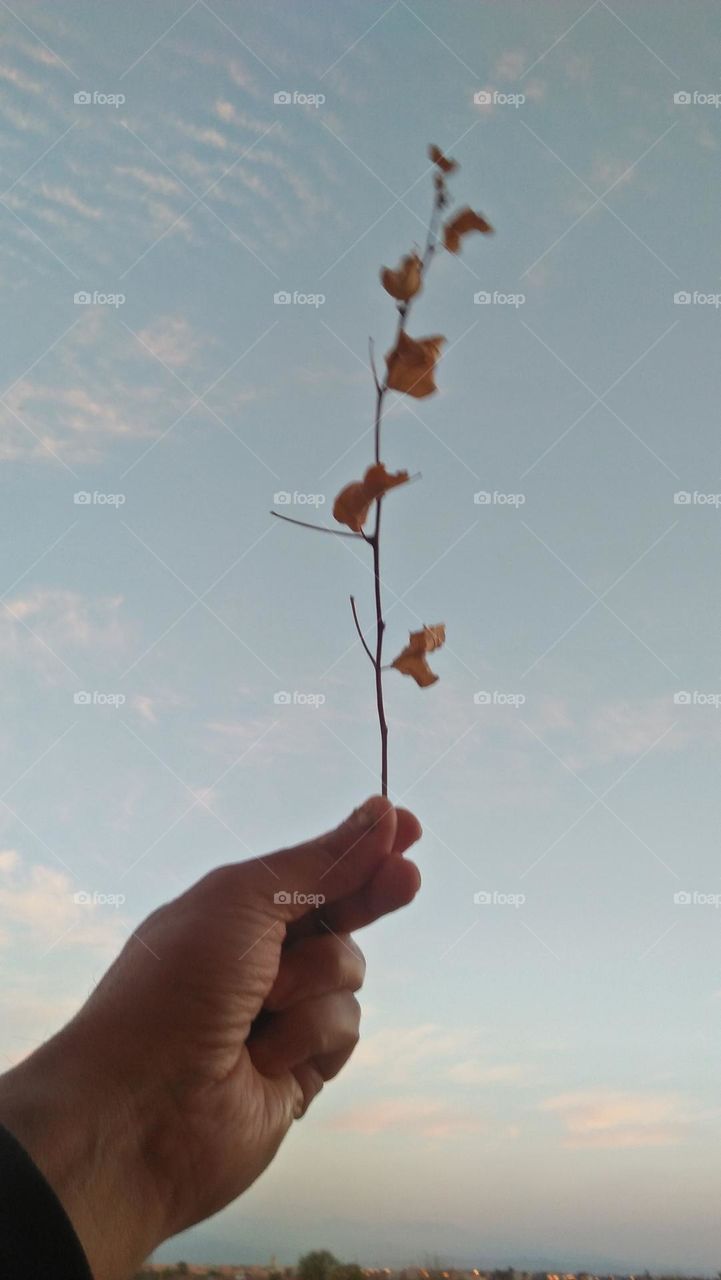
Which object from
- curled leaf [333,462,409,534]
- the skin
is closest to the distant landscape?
the skin

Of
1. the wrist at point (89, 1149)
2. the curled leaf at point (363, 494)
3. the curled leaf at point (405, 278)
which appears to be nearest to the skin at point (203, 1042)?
the wrist at point (89, 1149)

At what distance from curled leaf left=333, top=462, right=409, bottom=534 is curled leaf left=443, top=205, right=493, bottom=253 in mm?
124

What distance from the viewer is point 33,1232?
13.2 inches

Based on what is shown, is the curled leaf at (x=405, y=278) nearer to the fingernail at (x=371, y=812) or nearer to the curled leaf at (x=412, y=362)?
the curled leaf at (x=412, y=362)

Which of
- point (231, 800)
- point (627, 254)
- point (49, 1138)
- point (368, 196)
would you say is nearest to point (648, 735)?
point (231, 800)

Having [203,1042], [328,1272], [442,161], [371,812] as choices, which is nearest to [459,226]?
[442,161]

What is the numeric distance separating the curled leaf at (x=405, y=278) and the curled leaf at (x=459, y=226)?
29mm

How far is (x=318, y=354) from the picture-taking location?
1.18 metres

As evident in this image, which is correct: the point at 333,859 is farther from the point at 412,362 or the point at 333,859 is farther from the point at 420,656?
the point at 412,362

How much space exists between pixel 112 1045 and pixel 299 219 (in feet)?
3.39

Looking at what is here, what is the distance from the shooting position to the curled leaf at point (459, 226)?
469 millimetres

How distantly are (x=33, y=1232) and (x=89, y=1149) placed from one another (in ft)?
0.24

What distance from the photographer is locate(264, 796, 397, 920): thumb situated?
477 mm

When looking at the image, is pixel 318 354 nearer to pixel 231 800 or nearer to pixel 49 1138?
pixel 231 800
